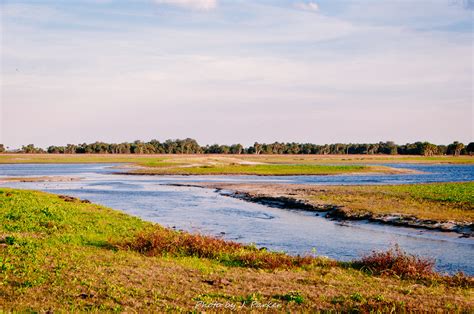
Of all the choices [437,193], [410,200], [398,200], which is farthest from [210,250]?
[437,193]

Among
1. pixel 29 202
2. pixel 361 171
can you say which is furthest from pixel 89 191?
pixel 361 171

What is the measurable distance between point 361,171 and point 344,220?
251 ft

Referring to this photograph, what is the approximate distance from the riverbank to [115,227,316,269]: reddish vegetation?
15.5 metres

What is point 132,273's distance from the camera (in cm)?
1642

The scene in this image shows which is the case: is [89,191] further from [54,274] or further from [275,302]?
[275,302]

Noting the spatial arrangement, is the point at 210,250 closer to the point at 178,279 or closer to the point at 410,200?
the point at 178,279

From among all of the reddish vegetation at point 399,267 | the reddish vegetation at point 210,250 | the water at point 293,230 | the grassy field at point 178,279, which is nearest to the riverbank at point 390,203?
the water at point 293,230

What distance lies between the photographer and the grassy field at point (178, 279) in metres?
13.4

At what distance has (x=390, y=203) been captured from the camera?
43.7 m

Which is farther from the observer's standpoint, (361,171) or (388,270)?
(361,171)

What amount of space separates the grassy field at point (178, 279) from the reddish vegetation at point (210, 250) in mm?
42

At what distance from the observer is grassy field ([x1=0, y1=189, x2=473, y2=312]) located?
13.4 metres

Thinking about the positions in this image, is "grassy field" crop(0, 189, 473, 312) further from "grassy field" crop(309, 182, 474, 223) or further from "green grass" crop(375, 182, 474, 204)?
"green grass" crop(375, 182, 474, 204)

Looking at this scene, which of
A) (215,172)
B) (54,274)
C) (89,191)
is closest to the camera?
(54,274)
